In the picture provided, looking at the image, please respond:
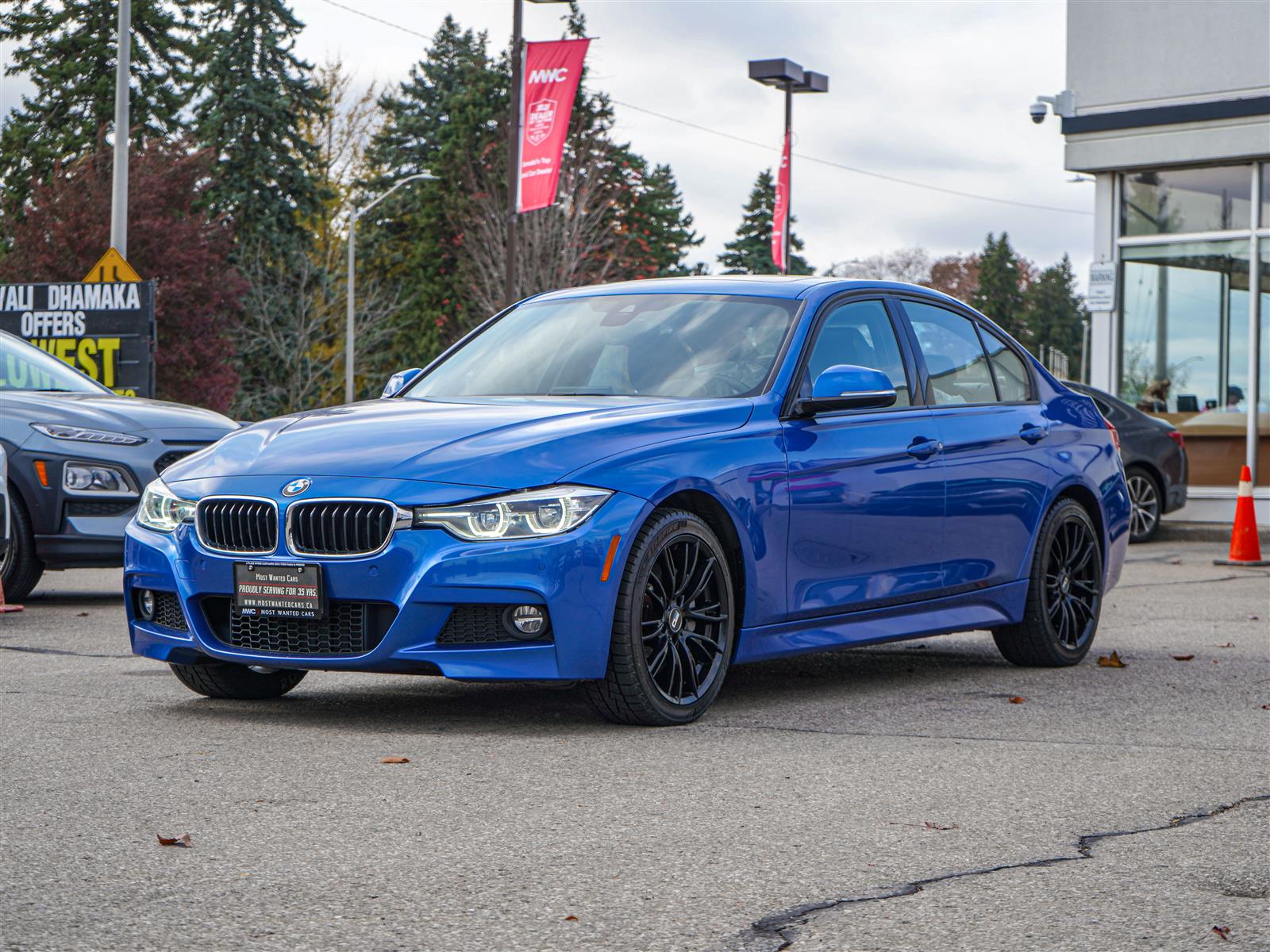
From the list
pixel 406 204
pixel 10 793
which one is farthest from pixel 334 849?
pixel 406 204

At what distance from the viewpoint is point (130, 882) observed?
412 centimetres

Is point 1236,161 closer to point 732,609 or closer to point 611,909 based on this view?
point 732,609

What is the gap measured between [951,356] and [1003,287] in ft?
351

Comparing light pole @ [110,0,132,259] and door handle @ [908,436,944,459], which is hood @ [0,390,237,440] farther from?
light pole @ [110,0,132,259]

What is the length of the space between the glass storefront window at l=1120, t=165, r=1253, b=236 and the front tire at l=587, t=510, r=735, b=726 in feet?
53.5

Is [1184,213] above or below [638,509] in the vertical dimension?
above

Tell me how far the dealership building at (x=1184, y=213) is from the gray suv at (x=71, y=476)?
1358cm

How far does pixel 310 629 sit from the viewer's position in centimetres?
617

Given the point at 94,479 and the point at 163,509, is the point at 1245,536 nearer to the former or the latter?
the point at 94,479

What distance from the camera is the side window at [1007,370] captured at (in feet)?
27.9

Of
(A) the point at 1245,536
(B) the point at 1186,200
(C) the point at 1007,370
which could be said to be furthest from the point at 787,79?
(C) the point at 1007,370

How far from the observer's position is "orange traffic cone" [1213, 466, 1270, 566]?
15.5 meters

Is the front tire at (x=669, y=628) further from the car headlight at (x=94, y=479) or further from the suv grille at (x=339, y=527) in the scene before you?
the car headlight at (x=94, y=479)

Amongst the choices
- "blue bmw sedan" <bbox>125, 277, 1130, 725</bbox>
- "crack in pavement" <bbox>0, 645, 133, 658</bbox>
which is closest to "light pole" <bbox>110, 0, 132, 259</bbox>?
"crack in pavement" <bbox>0, 645, 133, 658</bbox>
